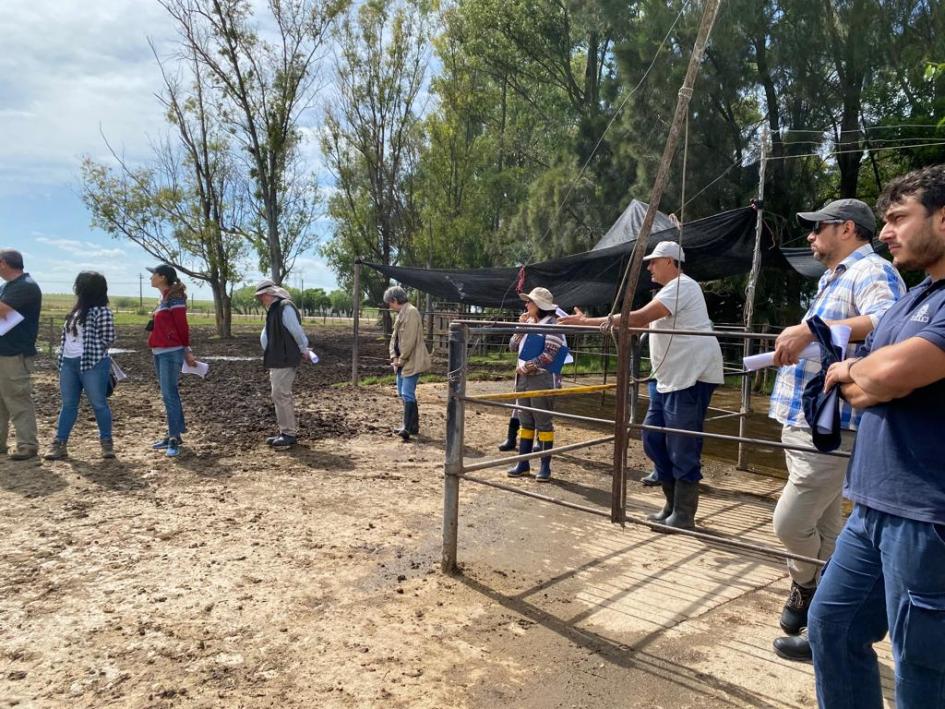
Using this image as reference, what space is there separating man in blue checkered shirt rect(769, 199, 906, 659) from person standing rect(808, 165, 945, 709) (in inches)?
30.0

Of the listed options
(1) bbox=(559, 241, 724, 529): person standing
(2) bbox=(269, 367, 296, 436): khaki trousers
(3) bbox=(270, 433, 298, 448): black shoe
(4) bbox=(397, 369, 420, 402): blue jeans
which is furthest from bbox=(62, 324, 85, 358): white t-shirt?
(1) bbox=(559, 241, 724, 529): person standing

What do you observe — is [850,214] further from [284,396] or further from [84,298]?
[84,298]

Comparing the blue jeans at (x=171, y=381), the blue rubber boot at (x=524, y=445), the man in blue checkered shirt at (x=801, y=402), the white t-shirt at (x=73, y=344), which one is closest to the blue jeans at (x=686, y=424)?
the man in blue checkered shirt at (x=801, y=402)

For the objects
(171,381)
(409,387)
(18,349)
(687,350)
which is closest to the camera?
(687,350)

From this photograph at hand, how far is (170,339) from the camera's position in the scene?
5668 millimetres

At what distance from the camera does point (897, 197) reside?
1656 mm

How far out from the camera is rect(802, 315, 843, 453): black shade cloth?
1766mm

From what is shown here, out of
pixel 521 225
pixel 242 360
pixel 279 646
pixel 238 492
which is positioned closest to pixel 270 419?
pixel 238 492

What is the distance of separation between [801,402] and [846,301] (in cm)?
43

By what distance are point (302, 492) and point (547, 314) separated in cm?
265

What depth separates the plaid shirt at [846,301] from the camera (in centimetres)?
234

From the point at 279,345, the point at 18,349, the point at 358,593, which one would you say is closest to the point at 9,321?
the point at 18,349

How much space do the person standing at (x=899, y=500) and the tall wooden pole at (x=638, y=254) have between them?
3.20 ft

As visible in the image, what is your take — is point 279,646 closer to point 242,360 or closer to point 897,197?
point 897,197
